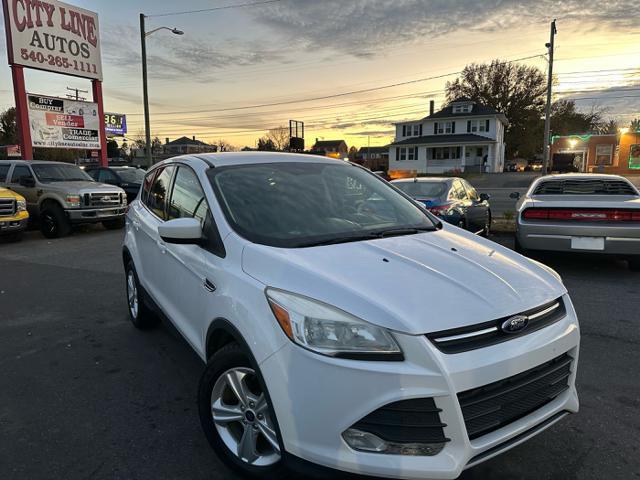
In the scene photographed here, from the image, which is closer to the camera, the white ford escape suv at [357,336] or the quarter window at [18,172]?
the white ford escape suv at [357,336]

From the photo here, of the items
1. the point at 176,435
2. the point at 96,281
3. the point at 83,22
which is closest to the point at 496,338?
the point at 176,435

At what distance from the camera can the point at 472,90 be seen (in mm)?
65250

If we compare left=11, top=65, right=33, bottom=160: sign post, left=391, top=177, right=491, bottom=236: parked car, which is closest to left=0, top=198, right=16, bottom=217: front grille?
left=11, top=65, right=33, bottom=160: sign post

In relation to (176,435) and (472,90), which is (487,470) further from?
(472,90)

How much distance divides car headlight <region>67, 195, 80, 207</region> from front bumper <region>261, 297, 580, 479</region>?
11.2 meters

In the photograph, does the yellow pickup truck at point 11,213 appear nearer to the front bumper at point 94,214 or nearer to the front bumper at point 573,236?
the front bumper at point 94,214

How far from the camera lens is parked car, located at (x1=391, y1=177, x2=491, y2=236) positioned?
8.44 m

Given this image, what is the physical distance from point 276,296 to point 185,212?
153cm

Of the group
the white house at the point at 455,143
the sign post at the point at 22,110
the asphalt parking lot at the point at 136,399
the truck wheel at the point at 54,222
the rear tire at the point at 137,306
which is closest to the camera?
the asphalt parking lot at the point at 136,399

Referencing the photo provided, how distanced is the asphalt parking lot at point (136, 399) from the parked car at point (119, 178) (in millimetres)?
9902

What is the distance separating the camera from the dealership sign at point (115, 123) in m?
43.6

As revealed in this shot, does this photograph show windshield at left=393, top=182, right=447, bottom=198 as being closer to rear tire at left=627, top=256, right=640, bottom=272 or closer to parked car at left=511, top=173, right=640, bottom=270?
parked car at left=511, top=173, right=640, bottom=270

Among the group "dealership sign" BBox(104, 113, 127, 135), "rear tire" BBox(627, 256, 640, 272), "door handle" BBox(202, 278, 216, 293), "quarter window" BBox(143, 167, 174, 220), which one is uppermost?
"dealership sign" BBox(104, 113, 127, 135)

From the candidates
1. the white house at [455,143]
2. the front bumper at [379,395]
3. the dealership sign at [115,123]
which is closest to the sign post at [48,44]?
the front bumper at [379,395]
